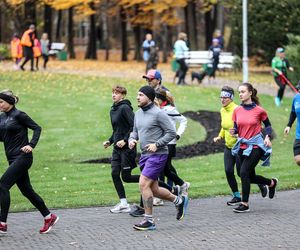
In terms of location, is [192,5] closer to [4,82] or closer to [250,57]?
[250,57]

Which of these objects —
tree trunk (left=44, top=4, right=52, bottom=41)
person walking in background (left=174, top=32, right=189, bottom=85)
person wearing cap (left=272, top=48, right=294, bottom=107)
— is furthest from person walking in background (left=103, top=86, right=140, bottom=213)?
tree trunk (left=44, top=4, right=52, bottom=41)

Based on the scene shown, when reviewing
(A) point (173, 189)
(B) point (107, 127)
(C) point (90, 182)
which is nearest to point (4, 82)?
(B) point (107, 127)

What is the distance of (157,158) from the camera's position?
1038 centimetres

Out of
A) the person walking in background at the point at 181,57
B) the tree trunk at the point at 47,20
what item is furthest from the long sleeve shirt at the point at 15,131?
the tree trunk at the point at 47,20

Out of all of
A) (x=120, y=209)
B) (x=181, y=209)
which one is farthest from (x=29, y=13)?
(x=181, y=209)

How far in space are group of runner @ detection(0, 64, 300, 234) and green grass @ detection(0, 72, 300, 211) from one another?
4.04 ft

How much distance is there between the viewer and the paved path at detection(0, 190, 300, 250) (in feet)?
30.9

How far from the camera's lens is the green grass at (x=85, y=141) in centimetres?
1381

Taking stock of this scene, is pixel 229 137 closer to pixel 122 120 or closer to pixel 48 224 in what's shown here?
pixel 122 120

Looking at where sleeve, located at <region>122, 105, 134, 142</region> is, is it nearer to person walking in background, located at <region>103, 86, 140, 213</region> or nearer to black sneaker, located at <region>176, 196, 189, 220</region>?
person walking in background, located at <region>103, 86, 140, 213</region>

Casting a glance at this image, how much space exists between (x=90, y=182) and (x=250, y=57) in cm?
2822

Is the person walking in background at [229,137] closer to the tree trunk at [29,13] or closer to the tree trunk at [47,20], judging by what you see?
the tree trunk at [29,13]

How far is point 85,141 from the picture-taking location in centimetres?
2005

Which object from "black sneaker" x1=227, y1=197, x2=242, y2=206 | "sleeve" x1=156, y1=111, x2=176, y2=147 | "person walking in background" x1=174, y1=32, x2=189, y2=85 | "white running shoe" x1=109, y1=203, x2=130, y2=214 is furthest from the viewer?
"person walking in background" x1=174, y1=32, x2=189, y2=85
